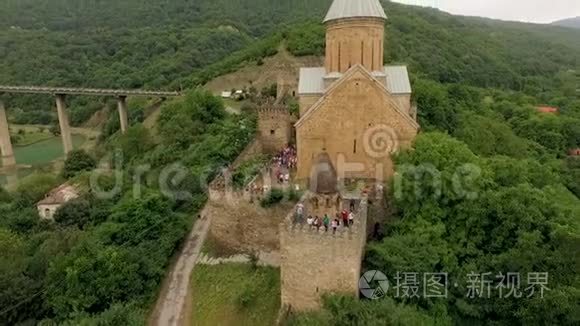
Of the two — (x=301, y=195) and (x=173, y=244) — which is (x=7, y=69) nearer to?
(x=173, y=244)

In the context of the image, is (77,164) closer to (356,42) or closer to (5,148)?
(5,148)

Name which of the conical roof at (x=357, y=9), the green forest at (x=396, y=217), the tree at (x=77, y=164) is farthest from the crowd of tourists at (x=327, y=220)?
the tree at (x=77, y=164)

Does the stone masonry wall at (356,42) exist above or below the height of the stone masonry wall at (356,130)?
above

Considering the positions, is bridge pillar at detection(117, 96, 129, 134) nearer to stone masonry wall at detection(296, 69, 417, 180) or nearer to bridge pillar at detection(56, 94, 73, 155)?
bridge pillar at detection(56, 94, 73, 155)

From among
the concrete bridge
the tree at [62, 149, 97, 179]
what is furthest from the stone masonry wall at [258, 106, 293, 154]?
the concrete bridge

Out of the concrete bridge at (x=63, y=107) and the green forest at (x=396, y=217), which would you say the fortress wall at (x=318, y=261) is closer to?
the green forest at (x=396, y=217)

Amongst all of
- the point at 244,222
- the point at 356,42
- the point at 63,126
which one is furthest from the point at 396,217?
the point at 63,126

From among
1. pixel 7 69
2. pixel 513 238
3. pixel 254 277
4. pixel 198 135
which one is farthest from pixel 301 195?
pixel 7 69

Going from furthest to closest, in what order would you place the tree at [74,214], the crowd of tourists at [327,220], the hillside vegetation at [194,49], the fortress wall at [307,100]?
the hillside vegetation at [194,49], the tree at [74,214], the fortress wall at [307,100], the crowd of tourists at [327,220]
